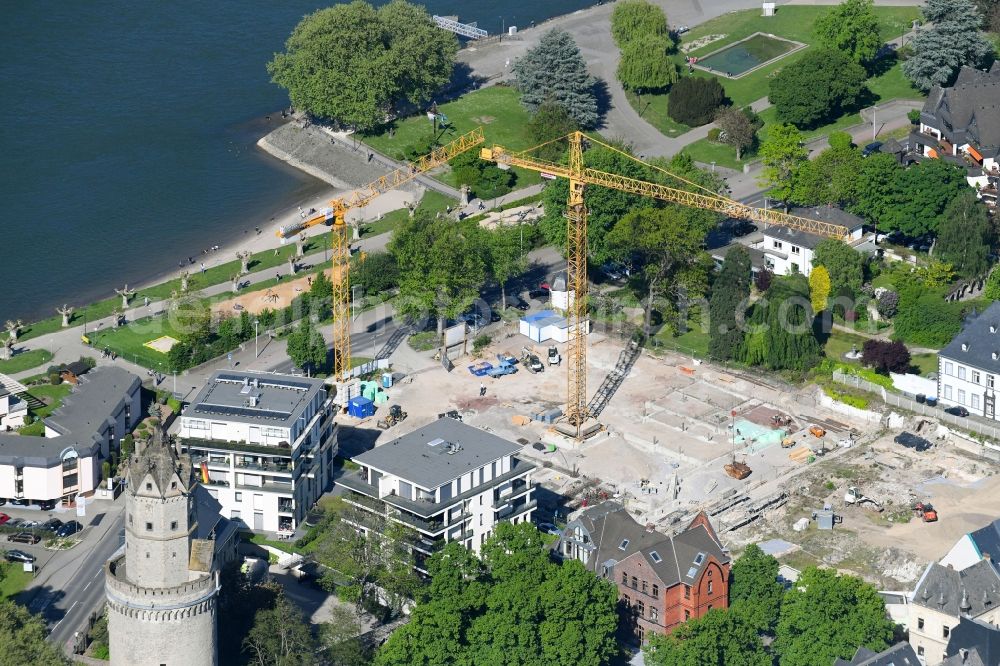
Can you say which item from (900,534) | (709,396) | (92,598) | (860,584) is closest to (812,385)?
(709,396)

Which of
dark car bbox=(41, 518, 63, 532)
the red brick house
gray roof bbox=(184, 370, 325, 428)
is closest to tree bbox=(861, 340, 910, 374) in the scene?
the red brick house

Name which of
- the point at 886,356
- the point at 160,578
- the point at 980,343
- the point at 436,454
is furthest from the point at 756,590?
the point at 886,356

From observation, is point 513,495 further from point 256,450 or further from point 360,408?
point 360,408

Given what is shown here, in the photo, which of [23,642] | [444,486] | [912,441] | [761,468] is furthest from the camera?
[912,441]

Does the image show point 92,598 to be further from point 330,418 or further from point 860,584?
point 860,584

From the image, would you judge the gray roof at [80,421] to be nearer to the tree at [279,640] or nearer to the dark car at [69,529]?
the dark car at [69,529]

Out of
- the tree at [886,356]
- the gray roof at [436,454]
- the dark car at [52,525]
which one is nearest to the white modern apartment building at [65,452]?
the dark car at [52,525]
